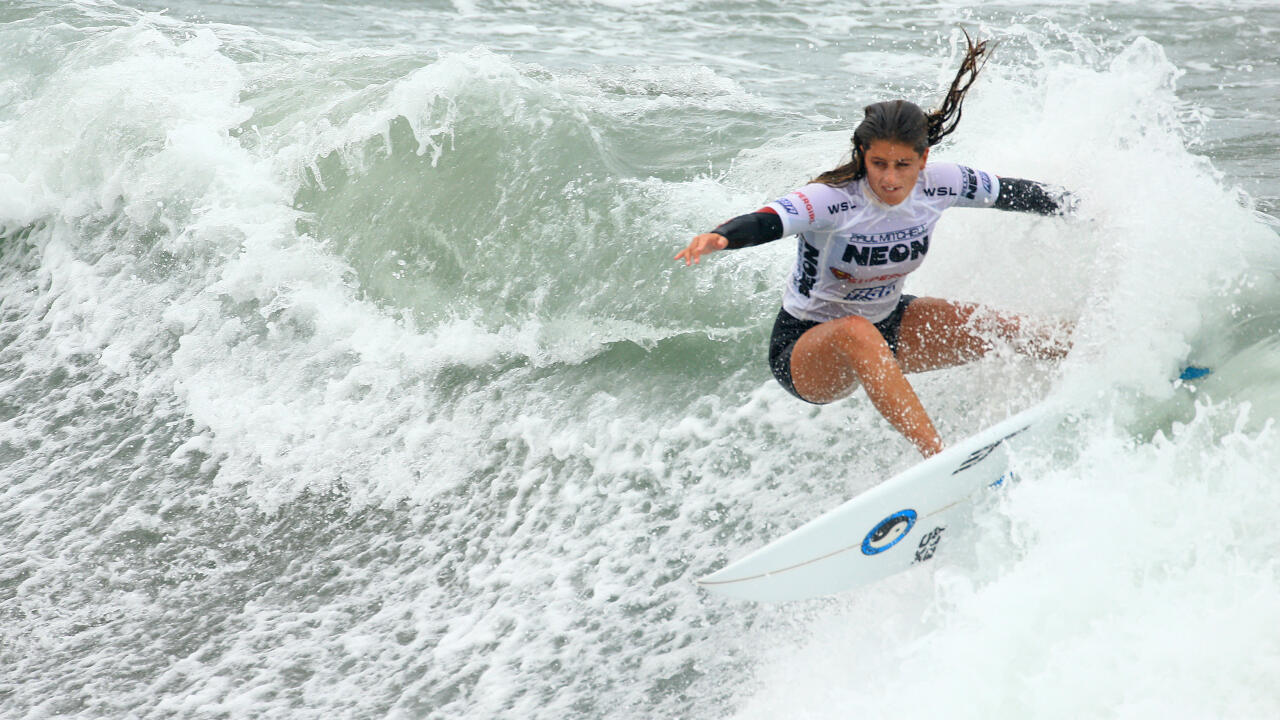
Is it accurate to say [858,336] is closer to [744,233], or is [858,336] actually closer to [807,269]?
[807,269]

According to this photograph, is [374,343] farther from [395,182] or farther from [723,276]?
[723,276]

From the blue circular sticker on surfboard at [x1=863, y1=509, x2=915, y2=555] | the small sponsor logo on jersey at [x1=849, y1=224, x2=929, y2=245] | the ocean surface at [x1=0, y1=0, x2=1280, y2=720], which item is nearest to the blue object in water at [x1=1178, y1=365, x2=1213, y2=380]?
the ocean surface at [x1=0, y1=0, x2=1280, y2=720]

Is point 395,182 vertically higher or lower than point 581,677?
higher

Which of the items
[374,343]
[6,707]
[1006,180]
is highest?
[1006,180]

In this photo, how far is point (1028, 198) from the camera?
4094 millimetres

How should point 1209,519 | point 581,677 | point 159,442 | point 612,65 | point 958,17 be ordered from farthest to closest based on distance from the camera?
1. point 958,17
2. point 612,65
3. point 159,442
4. point 581,677
5. point 1209,519

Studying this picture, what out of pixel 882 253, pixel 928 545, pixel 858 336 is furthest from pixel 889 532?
pixel 882 253

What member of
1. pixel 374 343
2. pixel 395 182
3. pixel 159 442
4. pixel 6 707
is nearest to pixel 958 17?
pixel 395 182

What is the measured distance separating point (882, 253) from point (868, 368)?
0.47 m

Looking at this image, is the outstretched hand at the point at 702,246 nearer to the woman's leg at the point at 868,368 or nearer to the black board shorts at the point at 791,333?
the woman's leg at the point at 868,368

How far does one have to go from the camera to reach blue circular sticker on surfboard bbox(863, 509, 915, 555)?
3.70 metres

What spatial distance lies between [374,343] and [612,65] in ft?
18.3

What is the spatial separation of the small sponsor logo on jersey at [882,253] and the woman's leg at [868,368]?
238mm

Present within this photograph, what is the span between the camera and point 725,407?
5.43 meters
